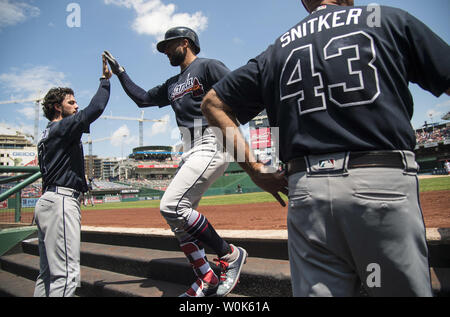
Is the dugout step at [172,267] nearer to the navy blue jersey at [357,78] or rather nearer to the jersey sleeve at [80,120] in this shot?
the navy blue jersey at [357,78]

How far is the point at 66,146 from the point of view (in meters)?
2.44

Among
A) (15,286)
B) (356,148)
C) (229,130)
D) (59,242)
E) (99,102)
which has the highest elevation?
(99,102)

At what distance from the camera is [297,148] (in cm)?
104

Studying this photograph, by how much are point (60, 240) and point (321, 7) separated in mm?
2387

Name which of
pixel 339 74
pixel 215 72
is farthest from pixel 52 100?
pixel 339 74

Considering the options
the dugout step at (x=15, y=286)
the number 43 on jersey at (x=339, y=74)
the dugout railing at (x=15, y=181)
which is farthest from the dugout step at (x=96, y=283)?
the number 43 on jersey at (x=339, y=74)

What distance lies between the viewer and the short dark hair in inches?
105

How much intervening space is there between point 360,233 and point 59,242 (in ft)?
7.30

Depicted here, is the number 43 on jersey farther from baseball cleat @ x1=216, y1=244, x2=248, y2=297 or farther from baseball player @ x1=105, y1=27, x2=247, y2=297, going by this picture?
baseball cleat @ x1=216, y1=244, x2=248, y2=297

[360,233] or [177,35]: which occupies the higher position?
[177,35]

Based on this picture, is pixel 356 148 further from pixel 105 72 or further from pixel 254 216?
pixel 254 216

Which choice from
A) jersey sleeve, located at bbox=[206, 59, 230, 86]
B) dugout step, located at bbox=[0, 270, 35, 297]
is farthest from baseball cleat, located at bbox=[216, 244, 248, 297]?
dugout step, located at bbox=[0, 270, 35, 297]
